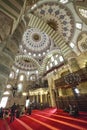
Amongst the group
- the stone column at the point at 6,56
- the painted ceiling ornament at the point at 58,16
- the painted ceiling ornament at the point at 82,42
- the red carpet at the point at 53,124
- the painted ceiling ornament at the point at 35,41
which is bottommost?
the red carpet at the point at 53,124

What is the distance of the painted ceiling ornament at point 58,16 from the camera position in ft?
28.9

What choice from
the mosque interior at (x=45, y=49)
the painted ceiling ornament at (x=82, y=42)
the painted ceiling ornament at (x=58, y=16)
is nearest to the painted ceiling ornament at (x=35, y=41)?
the mosque interior at (x=45, y=49)

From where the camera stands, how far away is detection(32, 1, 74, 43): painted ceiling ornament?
881 cm

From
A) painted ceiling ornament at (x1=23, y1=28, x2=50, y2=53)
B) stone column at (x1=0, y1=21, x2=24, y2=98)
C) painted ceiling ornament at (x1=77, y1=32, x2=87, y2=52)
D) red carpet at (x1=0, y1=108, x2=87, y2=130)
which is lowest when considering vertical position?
red carpet at (x1=0, y1=108, x2=87, y2=130)

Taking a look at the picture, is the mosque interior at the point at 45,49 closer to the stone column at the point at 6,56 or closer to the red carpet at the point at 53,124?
the stone column at the point at 6,56

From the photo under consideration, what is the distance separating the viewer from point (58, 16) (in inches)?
374

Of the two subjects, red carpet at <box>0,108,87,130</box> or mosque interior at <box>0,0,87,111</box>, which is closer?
mosque interior at <box>0,0,87,111</box>

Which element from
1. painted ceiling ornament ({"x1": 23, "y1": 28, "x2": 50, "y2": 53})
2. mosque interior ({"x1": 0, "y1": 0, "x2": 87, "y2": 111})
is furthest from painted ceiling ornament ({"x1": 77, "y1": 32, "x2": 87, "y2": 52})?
painted ceiling ornament ({"x1": 23, "y1": 28, "x2": 50, "y2": 53})

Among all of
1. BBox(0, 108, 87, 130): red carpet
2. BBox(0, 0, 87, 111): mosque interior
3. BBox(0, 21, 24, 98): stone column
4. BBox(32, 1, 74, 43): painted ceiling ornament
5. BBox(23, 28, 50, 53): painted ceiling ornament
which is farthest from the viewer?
BBox(23, 28, 50, 53): painted ceiling ornament

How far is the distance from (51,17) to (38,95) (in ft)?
40.7

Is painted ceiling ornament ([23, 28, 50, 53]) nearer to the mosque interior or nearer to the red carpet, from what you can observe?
the mosque interior

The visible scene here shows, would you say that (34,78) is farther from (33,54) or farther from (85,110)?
(85,110)

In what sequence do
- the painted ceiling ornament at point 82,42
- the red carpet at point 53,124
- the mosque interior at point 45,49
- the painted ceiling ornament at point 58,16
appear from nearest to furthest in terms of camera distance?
the mosque interior at point 45,49 < the red carpet at point 53,124 < the painted ceiling ornament at point 82,42 < the painted ceiling ornament at point 58,16

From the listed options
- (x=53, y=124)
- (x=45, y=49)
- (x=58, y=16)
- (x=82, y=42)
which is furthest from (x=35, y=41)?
(x=53, y=124)
